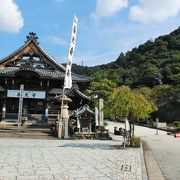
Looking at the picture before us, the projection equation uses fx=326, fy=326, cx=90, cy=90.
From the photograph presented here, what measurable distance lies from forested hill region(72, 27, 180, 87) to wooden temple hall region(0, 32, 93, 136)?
1737 inches

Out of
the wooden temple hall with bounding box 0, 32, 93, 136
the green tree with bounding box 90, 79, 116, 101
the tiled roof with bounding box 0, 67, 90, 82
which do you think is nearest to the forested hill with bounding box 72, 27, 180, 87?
the green tree with bounding box 90, 79, 116, 101

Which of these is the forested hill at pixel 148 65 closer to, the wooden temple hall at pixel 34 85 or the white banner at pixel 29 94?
the wooden temple hall at pixel 34 85

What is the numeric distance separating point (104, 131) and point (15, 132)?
7.33 metres

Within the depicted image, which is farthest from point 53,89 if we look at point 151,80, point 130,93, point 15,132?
point 151,80

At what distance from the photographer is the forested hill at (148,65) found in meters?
93.6

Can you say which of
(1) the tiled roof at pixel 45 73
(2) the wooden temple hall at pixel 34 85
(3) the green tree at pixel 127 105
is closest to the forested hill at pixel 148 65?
(1) the tiled roof at pixel 45 73

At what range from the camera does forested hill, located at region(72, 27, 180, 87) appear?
93.6 m

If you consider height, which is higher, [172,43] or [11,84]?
[172,43]

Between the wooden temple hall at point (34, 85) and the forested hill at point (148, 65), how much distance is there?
4412 centimetres

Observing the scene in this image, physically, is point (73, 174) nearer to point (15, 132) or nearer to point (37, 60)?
point (15, 132)

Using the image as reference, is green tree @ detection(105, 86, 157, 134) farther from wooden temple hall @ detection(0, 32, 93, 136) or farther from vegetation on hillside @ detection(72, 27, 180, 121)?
wooden temple hall @ detection(0, 32, 93, 136)

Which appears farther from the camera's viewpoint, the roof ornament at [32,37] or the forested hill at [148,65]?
the forested hill at [148,65]

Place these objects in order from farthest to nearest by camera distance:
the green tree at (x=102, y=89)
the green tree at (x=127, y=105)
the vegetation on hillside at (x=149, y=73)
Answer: the vegetation on hillside at (x=149, y=73), the green tree at (x=102, y=89), the green tree at (x=127, y=105)

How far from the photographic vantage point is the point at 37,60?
1499 inches
